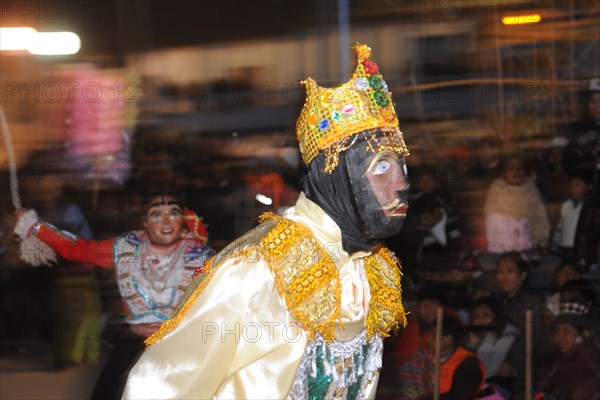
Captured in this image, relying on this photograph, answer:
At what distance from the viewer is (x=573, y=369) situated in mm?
4863

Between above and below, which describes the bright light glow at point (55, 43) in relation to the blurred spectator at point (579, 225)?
above

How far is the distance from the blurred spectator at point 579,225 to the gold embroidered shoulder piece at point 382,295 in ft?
9.63

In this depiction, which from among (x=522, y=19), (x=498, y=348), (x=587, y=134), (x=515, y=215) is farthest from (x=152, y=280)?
(x=522, y=19)

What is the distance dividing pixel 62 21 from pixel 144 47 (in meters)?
0.62

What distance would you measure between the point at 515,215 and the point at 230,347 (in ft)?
11.8

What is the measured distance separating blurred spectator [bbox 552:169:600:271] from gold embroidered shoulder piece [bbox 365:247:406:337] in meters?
2.94

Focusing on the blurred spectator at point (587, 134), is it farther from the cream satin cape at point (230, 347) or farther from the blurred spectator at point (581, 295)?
the cream satin cape at point (230, 347)

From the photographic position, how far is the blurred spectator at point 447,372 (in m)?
4.82

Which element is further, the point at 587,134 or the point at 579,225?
the point at 587,134

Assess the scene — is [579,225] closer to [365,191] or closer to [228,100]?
[228,100]

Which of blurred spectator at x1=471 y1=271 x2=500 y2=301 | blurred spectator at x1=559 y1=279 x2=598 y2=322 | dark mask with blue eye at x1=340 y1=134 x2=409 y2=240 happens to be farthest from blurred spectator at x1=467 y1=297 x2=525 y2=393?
dark mask with blue eye at x1=340 y1=134 x2=409 y2=240

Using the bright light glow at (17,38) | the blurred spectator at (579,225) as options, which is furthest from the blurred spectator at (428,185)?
the bright light glow at (17,38)

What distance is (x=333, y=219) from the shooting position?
269 centimetres

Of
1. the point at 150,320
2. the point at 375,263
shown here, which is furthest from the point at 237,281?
the point at 150,320
